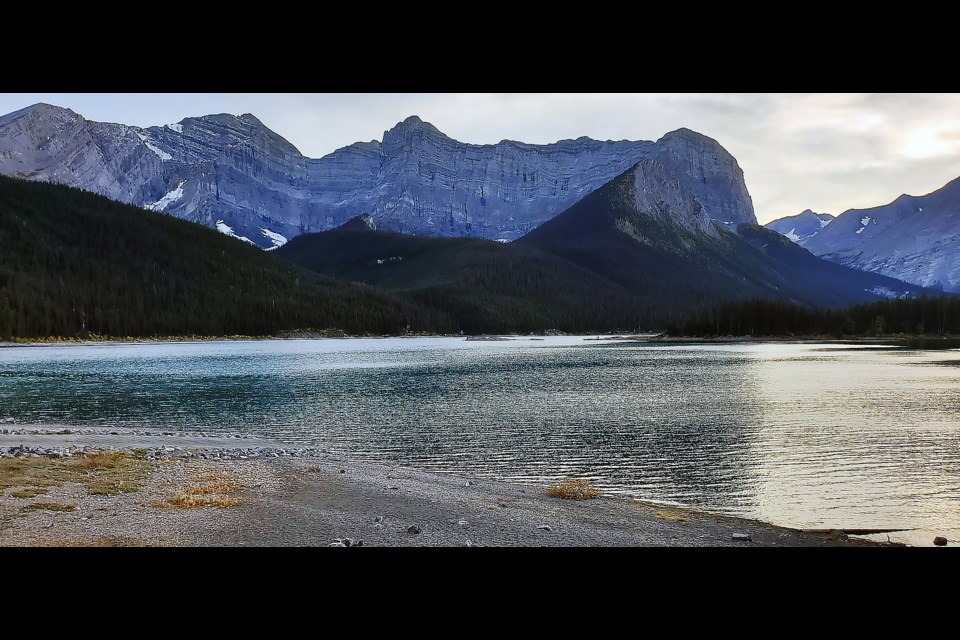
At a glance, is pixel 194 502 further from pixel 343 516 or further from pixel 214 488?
pixel 343 516

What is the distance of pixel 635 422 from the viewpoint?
52688mm

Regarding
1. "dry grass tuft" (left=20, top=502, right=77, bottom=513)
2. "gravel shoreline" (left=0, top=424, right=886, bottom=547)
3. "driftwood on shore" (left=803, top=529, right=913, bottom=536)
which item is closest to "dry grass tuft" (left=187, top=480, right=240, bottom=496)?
"gravel shoreline" (left=0, top=424, right=886, bottom=547)

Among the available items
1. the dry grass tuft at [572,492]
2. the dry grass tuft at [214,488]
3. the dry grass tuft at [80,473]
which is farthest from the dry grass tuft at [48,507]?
the dry grass tuft at [572,492]

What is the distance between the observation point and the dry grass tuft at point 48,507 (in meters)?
20.4

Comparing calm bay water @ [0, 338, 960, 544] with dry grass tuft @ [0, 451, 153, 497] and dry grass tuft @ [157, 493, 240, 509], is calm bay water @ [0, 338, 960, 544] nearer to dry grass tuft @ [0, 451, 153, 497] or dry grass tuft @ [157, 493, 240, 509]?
dry grass tuft @ [0, 451, 153, 497]

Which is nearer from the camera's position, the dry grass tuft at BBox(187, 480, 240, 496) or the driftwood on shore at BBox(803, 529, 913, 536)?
the driftwood on shore at BBox(803, 529, 913, 536)

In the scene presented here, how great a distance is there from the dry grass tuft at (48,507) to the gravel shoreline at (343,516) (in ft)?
0.28

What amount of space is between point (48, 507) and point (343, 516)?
29.7 feet

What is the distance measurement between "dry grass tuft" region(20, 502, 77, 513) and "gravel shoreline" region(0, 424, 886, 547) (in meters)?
0.09

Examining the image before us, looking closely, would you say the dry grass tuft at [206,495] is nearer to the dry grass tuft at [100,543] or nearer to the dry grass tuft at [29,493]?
the dry grass tuft at [29,493]

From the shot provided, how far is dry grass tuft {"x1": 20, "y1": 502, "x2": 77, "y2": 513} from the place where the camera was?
20.4 meters
